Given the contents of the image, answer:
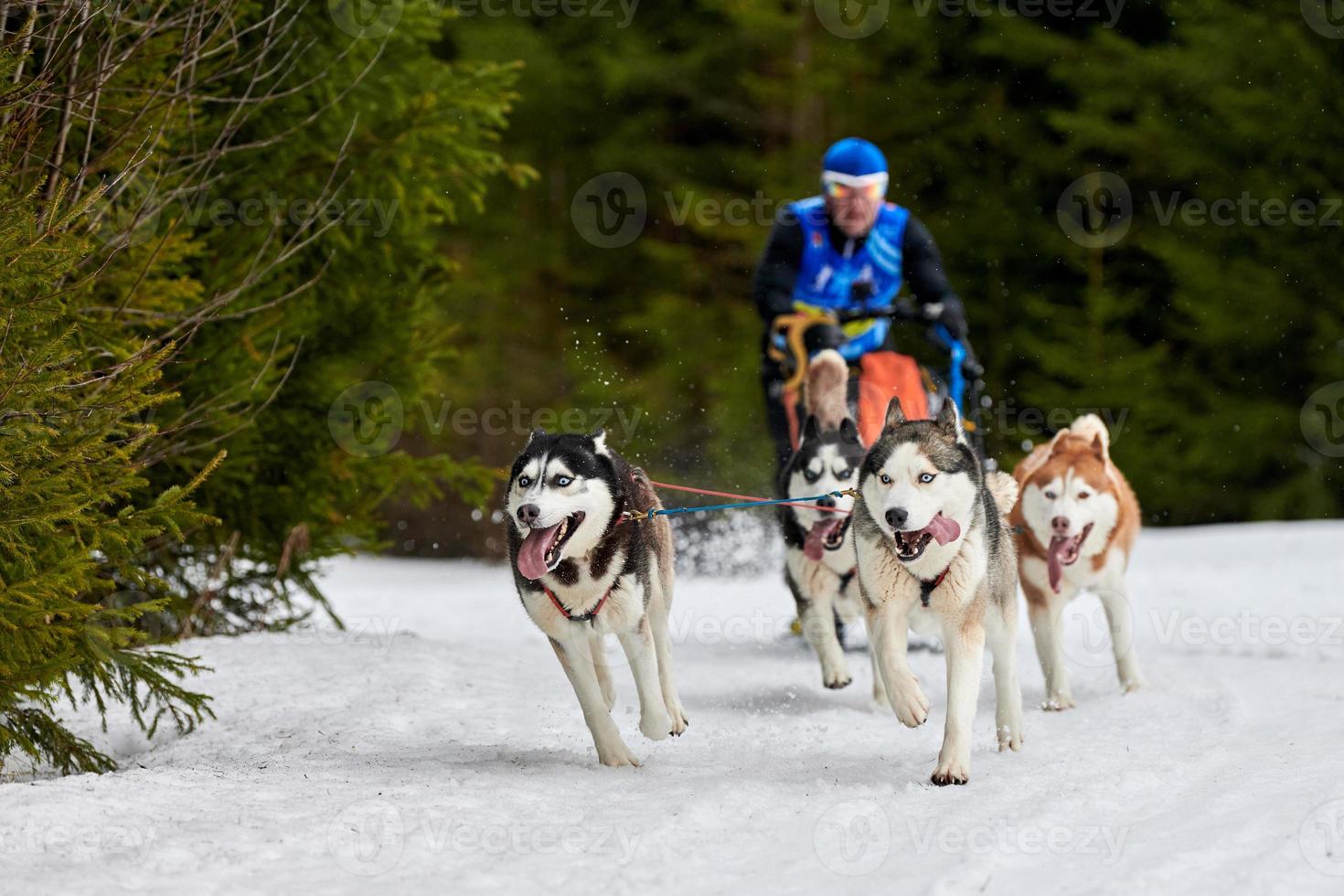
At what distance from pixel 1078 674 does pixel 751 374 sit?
1089 centimetres

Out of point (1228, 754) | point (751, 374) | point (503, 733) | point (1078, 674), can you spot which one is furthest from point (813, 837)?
point (751, 374)

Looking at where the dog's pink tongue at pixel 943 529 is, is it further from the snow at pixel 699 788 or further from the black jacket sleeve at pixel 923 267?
the black jacket sleeve at pixel 923 267

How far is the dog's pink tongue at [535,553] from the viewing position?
436 cm

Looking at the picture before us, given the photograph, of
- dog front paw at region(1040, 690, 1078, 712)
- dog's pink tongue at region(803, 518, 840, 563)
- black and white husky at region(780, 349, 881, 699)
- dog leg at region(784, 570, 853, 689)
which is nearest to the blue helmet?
black and white husky at region(780, 349, 881, 699)

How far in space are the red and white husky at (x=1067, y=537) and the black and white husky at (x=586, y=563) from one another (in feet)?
5.88

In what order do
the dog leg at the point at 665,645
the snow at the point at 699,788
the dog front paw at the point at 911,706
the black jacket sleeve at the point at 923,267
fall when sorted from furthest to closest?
the black jacket sleeve at the point at 923,267
the dog leg at the point at 665,645
the dog front paw at the point at 911,706
the snow at the point at 699,788

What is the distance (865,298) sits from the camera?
23.6 feet

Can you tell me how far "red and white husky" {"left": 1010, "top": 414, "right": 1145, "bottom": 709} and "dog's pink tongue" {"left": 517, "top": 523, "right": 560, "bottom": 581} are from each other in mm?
2188

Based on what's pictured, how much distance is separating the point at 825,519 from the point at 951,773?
1.83 metres

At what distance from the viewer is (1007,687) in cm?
490

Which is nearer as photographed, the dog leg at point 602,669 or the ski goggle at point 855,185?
the dog leg at point 602,669

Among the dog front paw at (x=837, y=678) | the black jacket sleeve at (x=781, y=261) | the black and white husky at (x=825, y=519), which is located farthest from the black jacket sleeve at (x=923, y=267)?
the dog front paw at (x=837, y=678)

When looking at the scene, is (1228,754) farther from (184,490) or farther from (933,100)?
(933,100)

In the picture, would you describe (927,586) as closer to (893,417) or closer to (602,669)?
(893,417)
